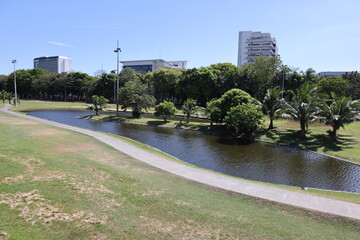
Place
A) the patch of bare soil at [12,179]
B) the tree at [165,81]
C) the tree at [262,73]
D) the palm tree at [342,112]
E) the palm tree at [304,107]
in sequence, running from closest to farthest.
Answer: the patch of bare soil at [12,179] → the palm tree at [342,112] → the palm tree at [304,107] → the tree at [262,73] → the tree at [165,81]

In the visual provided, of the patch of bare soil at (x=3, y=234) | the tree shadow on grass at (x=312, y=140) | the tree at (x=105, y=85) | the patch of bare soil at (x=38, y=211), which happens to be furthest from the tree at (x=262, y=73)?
the patch of bare soil at (x=3, y=234)

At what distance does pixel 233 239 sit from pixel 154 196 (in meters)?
4.04

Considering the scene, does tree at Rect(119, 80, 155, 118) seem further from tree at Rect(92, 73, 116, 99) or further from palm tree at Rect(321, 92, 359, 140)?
tree at Rect(92, 73, 116, 99)

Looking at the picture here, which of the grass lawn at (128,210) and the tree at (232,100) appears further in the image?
the tree at (232,100)

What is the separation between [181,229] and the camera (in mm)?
7980

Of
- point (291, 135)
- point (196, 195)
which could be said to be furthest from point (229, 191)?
point (291, 135)

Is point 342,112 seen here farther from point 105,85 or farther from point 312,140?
point 105,85

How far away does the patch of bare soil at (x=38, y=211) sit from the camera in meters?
7.73

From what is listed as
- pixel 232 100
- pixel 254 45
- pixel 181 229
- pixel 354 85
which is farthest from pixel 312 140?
pixel 254 45

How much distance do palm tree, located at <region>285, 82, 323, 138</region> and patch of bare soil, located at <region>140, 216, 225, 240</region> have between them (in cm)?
2543

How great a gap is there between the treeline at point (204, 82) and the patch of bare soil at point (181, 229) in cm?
3960

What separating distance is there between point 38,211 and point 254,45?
131 metres

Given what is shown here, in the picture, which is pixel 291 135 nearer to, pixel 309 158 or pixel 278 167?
pixel 309 158

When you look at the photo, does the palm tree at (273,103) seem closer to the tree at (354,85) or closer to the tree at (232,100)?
the tree at (232,100)
